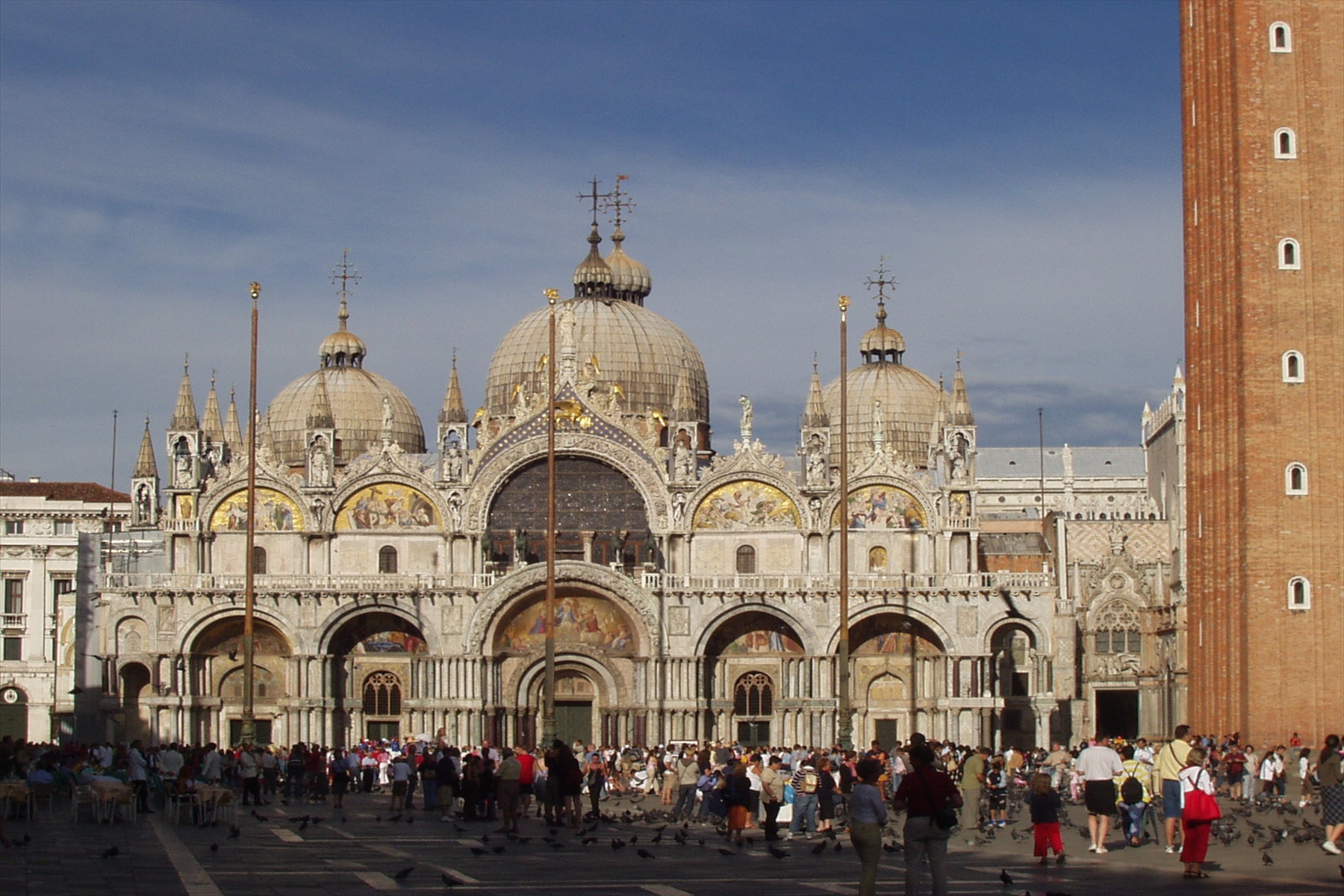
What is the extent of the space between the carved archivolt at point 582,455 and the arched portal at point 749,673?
4234 mm

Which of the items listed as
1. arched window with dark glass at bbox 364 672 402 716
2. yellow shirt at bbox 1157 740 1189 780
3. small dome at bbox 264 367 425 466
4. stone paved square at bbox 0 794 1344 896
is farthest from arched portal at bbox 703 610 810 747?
yellow shirt at bbox 1157 740 1189 780

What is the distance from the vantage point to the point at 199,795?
36.7 meters

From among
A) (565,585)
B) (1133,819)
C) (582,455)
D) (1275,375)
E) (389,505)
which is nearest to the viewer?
(1133,819)

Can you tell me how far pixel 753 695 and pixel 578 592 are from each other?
20.5 feet

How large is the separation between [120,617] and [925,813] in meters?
48.9

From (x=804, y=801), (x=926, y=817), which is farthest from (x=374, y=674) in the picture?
(x=926, y=817)

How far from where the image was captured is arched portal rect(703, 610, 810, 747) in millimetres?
66188

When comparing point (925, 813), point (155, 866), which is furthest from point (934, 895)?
point (155, 866)

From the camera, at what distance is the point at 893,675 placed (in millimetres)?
66875

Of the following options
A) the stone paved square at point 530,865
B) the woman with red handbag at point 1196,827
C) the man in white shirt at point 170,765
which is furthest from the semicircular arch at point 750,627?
the woman with red handbag at point 1196,827

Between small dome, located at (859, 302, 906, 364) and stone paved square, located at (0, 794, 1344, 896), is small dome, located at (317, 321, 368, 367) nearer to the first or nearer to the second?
small dome, located at (859, 302, 906, 364)

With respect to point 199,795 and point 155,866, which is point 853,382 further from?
point 155,866

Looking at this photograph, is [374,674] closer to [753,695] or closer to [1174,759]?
[753,695]

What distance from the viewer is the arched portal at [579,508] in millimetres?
68312
